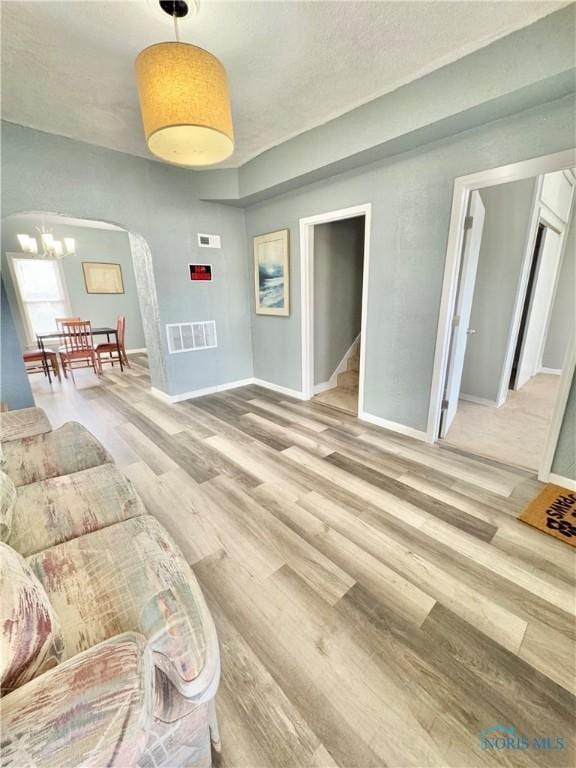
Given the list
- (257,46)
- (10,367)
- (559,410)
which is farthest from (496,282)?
(10,367)

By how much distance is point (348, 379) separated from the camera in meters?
4.39

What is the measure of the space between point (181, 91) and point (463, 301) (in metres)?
2.40

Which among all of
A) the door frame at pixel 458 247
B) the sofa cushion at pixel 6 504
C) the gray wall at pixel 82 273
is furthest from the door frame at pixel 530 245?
the gray wall at pixel 82 273

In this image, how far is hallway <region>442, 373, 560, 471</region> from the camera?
2584 mm

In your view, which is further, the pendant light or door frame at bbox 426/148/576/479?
door frame at bbox 426/148/576/479

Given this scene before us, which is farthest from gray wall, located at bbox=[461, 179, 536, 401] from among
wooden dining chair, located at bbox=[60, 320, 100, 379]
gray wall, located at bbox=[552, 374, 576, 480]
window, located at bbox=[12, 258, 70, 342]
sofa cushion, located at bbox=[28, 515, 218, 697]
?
window, located at bbox=[12, 258, 70, 342]

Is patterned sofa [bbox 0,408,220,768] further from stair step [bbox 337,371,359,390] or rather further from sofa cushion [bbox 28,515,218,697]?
stair step [bbox 337,371,359,390]

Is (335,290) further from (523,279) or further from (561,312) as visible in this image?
(561,312)

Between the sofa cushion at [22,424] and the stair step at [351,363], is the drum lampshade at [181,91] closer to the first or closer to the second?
the sofa cushion at [22,424]

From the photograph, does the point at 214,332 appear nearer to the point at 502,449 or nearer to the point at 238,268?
the point at 238,268

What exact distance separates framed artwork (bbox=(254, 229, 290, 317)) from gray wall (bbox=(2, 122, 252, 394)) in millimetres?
306

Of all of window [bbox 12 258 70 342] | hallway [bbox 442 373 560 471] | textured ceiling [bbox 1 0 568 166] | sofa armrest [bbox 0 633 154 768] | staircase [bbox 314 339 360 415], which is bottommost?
hallway [bbox 442 373 560 471]

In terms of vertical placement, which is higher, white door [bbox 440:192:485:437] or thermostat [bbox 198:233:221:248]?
thermostat [bbox 198:233:221:248]

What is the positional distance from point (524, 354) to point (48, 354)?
283 inches
